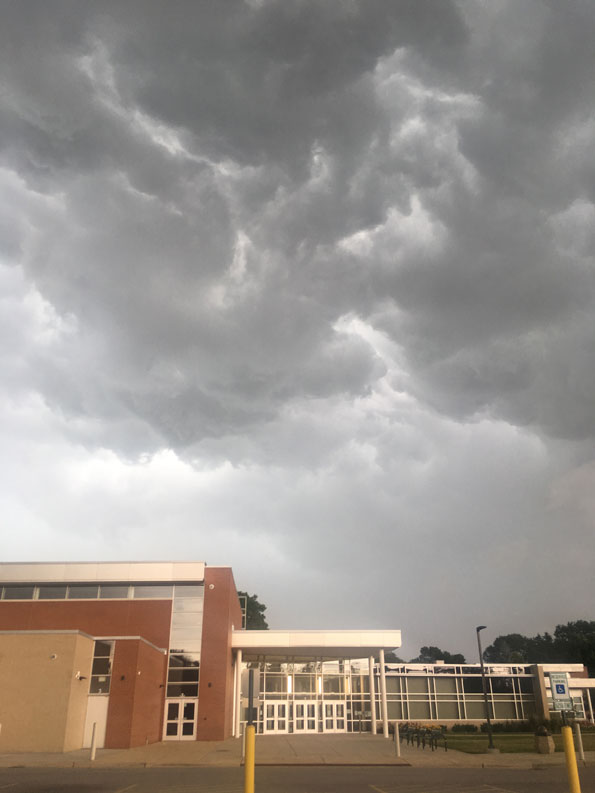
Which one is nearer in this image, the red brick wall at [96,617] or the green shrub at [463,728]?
the red brick wall at [96,617]

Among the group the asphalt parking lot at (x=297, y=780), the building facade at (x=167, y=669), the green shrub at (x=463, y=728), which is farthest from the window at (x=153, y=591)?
the green shrub at (x=463, y=728)

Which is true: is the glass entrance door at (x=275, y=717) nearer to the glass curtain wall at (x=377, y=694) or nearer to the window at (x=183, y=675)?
the glass curtain wall at (x=377, y=694)

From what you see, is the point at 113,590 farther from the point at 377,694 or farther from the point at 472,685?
the point at 472,685

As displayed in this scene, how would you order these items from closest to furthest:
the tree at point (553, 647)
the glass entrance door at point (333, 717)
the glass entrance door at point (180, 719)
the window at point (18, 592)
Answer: the glass entrance door at point (180, 719) → the window at point (18, 592) → the glass entrance door at point (333, 717) → the tree at point (553, 647)

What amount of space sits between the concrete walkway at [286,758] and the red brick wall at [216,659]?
19.9 ft

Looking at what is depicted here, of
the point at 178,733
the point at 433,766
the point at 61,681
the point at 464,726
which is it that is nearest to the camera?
the point at 433,766

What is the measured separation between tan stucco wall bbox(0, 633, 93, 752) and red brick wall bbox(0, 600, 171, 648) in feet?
31.9

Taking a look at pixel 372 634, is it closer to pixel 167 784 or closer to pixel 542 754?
pixel 542 754

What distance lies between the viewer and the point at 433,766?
73.9 feet

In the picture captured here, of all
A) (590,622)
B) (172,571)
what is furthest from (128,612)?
(590,622)

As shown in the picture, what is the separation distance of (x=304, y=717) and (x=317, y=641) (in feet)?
30.0

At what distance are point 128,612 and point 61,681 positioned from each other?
11.6m

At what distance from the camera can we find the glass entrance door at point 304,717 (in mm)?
43344

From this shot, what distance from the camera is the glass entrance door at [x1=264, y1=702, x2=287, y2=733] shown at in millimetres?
42875
